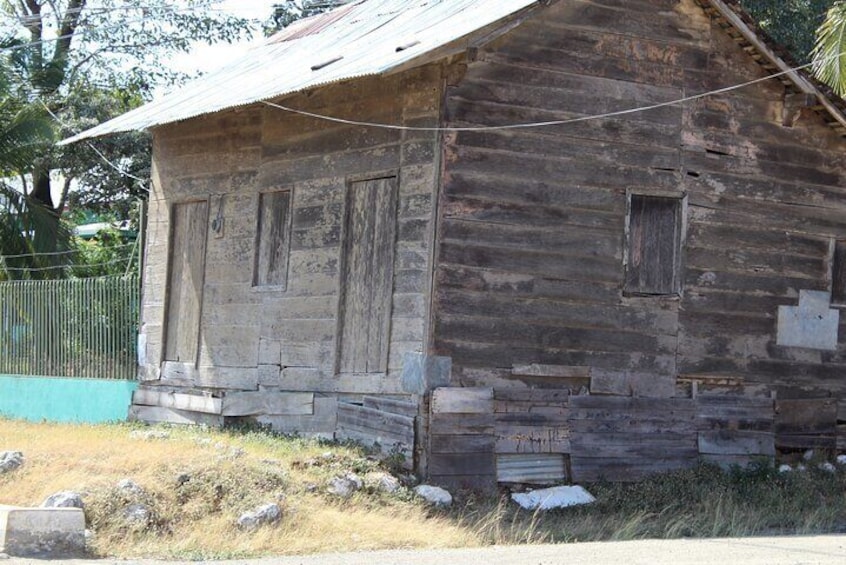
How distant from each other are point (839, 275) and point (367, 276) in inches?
245

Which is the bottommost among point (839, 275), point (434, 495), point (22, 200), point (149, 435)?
point (434, 495)

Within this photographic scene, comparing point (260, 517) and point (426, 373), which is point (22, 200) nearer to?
point (426, 373)

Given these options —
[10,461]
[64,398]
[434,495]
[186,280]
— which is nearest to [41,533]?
[10,461]

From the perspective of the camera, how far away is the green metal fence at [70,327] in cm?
2222

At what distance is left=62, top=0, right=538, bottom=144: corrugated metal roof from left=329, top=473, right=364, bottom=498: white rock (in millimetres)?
4060


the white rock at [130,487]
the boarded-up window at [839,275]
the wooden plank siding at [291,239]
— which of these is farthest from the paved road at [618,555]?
the boarded-up window at [839,275]

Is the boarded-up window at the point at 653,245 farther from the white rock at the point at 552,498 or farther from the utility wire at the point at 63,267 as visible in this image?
the utility wire at the point at 63,267

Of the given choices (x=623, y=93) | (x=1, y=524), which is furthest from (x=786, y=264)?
(x=1, y=524)

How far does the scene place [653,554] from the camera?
11352 mm

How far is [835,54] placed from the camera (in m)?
18.1

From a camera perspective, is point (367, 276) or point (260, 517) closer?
point (260, 517)

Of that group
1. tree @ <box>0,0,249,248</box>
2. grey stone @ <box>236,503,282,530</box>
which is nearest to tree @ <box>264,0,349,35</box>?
tree @ <box>0,0,249,248</box>

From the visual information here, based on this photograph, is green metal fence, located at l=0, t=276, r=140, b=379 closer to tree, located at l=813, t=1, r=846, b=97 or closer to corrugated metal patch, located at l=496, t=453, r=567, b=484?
corrugated metal patch, located at l=496, t=453, r=567, b=484

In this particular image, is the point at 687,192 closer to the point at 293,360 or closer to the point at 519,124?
the point at 519,124
